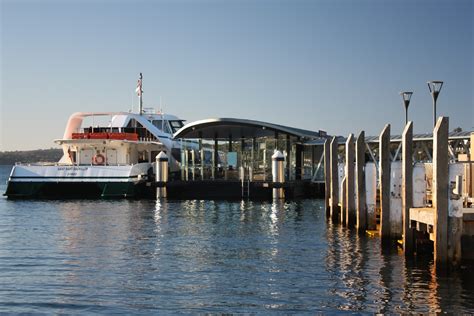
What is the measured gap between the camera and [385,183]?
20391 mm

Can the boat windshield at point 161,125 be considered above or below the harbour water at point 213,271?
above

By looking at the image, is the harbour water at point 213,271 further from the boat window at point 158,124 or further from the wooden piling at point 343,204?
the boat window at point 158,124

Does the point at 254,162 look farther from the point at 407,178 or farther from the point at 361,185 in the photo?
the point at 407,178

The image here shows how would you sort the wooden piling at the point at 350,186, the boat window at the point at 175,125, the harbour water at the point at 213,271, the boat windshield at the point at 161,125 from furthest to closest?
the boat window at the point at 175,125
the boat windshield at the point at 161,125
the wooden piling at the point at 350,186
the harbour water at the point at 213,271

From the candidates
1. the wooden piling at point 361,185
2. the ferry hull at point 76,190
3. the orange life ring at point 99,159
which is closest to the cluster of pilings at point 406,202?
the wooden piling at point 361,185

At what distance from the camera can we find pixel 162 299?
15359 millimetres

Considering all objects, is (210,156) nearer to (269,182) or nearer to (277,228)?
(269,182)

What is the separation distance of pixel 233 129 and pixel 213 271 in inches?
1186

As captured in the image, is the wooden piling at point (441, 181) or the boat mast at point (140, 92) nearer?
the wooden piling at point (441, 181)

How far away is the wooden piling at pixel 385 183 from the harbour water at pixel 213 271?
26.4 inches

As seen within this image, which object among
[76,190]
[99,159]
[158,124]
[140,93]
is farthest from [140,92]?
[76,190]

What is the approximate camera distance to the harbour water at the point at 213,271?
1495 cm

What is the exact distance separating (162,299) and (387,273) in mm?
5921

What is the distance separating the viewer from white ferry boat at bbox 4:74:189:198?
159ft
